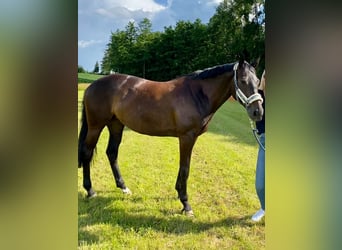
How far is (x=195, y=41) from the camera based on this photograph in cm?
127

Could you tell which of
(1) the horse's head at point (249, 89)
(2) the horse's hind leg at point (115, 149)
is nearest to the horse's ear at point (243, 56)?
(1) the horse's head at point (249, 89)

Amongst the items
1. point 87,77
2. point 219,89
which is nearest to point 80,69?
point 87,77

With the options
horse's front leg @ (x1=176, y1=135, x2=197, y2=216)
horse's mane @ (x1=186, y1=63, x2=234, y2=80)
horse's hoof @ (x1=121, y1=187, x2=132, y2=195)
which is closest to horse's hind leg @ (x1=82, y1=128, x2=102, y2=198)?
horse's hoof @ (x1=121, y1=187, x2=132, y2=195)

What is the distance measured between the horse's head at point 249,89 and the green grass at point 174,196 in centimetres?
4

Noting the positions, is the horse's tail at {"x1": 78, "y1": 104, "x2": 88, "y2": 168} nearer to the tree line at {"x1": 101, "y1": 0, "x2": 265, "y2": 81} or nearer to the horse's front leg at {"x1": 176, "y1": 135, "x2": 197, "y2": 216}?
the tree line at {"x1": 101, "y1": 0, "x2": 265, "y2": 81}

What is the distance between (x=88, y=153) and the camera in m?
1.31

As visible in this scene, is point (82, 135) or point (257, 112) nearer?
point (257, 112)

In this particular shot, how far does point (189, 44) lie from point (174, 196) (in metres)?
0.68

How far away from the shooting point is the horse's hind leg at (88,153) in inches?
49.9

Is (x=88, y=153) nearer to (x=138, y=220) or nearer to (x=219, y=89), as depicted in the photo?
(x=138, y=220)

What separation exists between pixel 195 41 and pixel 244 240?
0.87 m

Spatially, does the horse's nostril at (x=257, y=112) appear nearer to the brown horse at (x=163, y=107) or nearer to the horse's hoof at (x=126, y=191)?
the brown horse at (x=163, y=107)
